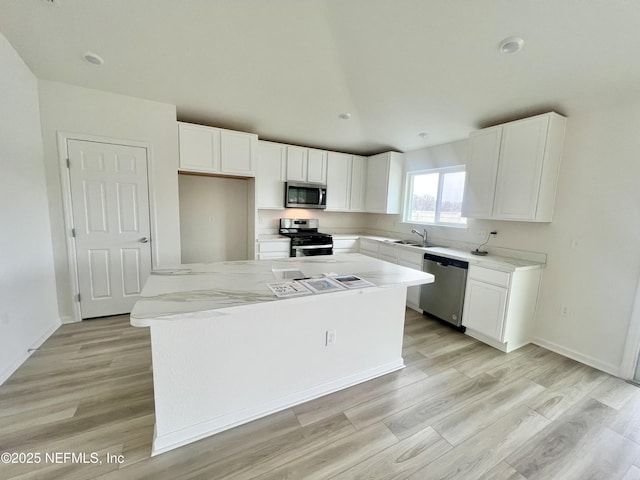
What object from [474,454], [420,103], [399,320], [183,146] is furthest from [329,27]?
[474,454]

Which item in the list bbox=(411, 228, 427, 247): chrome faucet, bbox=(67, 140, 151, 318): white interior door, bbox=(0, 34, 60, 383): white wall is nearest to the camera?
bbox=(0, 34, 60, 383): white wall

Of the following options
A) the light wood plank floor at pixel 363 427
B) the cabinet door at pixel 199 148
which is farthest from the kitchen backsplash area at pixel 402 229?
the light wood plank floor at pixel 363 427

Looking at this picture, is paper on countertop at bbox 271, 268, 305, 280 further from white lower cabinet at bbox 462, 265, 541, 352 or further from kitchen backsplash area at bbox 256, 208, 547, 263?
kitchen backsplash area at bbox 256, 208, 547, 263

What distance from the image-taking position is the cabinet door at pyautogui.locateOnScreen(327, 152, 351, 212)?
15.6 ft

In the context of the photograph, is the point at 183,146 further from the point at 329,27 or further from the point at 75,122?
the point at 329,27

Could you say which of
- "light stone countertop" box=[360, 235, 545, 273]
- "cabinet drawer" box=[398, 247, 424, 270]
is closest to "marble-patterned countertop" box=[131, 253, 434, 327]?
"light stone countertop" box=[360, 235, 545, 273]

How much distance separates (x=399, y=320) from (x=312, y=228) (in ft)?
9.54

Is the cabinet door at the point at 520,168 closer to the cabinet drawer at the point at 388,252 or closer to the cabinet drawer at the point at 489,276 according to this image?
the cabinet drawer at the point at 489,276

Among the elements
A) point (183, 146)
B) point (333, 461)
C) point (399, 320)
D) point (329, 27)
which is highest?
point (329, 27)

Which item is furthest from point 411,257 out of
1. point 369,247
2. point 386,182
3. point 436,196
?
point 386,182

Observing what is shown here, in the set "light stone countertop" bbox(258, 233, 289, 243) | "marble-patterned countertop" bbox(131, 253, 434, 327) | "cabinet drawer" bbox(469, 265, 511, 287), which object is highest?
"light stone countertop" bbox(258, 233, 289, 243)

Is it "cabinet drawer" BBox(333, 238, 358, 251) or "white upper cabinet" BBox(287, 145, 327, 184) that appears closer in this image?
"white upper cabinet" BBox(287, 145, 327, 184)

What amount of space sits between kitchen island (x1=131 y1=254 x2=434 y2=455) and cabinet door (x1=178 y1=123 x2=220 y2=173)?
1868mm

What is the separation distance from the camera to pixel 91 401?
1834 mm
